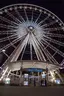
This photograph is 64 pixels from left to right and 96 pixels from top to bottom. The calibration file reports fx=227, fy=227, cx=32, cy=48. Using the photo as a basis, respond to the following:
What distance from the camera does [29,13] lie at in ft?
104

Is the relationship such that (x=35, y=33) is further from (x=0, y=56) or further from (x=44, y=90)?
(x=0, y=56)

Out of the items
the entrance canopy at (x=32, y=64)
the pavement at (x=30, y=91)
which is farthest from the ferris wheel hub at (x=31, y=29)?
the pavement at (x=30, y=91)

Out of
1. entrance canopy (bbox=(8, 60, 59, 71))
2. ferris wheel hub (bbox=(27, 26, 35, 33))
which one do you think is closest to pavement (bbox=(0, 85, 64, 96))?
entrance canopy (bbox=(8, 60, 59, 71))

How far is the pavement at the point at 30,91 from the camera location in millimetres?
19734

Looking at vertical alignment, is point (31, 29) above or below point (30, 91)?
above

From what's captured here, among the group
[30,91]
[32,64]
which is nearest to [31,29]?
[32,64]

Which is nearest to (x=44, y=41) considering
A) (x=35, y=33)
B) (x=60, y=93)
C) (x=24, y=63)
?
(x=35, y=33)

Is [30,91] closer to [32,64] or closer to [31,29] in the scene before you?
[32,64]

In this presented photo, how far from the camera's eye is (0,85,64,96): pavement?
64.7 feet

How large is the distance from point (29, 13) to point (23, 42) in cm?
592

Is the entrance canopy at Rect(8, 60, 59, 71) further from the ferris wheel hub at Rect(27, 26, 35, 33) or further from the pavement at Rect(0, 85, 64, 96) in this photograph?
the pavement at Rect(0, 85, 64, 96)

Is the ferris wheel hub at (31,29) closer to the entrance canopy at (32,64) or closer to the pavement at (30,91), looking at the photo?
the entrance canopy at (32,64)

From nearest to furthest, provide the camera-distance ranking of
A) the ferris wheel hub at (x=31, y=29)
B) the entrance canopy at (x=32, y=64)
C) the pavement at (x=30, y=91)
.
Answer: the pavement at (x=30, y=91) < the entrance canopy at (x=32, y=64) < the ferris wheel hub at (x=31, y=29)

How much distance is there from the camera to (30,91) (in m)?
20.2
